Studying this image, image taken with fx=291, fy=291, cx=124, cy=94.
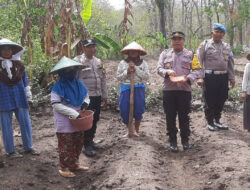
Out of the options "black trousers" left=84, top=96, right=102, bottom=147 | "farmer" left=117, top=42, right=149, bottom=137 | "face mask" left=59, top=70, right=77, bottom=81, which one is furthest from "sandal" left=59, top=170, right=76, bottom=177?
"farmer" left=117, top=42, right=149, bottom=137

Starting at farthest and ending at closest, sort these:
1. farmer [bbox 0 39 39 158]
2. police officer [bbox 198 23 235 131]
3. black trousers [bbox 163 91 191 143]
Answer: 1. police officer [bbox 198 23 235 131]
2. black trousers [bbox 163 91 191 143]
3. farmer [bbox 0 39 39 158]

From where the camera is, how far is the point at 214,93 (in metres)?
5.43

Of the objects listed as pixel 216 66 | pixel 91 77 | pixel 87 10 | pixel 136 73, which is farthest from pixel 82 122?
pixel 87 10

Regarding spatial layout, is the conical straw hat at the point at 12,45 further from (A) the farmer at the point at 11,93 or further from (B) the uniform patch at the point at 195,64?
(B) the uniform patch at the point at 195,64

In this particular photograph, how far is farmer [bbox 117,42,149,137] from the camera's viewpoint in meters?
4.84

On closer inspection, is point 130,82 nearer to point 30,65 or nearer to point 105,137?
point 105,137

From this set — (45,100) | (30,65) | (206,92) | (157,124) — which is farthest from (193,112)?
(30,65)

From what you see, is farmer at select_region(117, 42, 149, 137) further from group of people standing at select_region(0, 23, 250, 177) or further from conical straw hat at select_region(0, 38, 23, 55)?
conical straw hat at select_region(0, 38, 23, 55)

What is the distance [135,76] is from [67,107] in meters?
1.75

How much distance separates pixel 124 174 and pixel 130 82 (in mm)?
1793

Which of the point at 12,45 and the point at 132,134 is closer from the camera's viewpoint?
the point at 12,45

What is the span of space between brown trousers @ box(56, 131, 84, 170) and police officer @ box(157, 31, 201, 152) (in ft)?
5.16

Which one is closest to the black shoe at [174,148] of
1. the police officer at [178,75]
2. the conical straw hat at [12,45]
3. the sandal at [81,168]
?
the police officer at [178,75]

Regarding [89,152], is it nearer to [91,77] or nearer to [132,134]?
[132,134]
